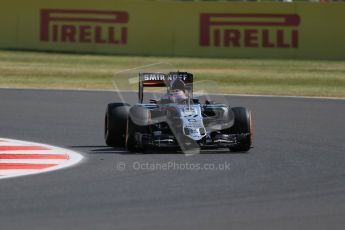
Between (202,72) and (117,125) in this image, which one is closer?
(117,125)

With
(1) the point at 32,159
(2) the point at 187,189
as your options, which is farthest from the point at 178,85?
(2) the point at 187,189

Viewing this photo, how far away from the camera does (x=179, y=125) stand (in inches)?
488

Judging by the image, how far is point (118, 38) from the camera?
31.3 m

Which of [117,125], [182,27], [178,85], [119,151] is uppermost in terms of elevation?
[182,27]

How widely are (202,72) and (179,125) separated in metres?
15.6

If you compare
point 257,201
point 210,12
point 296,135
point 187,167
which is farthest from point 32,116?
point 210,12

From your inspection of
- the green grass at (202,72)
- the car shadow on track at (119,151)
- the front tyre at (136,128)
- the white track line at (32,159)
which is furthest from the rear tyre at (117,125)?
the green grass at (202,72)

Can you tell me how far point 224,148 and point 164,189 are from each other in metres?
3.68

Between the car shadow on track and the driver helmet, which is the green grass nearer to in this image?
the driver helmet

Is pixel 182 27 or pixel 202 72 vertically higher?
pixel 182 27

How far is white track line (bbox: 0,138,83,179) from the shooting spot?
10.8 metres

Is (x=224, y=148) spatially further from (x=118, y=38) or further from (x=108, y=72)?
(x=118, y=38)

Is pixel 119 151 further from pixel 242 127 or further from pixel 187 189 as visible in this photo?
pixel 187 189

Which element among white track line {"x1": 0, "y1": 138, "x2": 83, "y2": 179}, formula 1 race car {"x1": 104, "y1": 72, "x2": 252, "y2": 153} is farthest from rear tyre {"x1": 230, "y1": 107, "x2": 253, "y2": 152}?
white track line {"x1": 0, "y1": 138, "x2": 83, "y2": 179}
